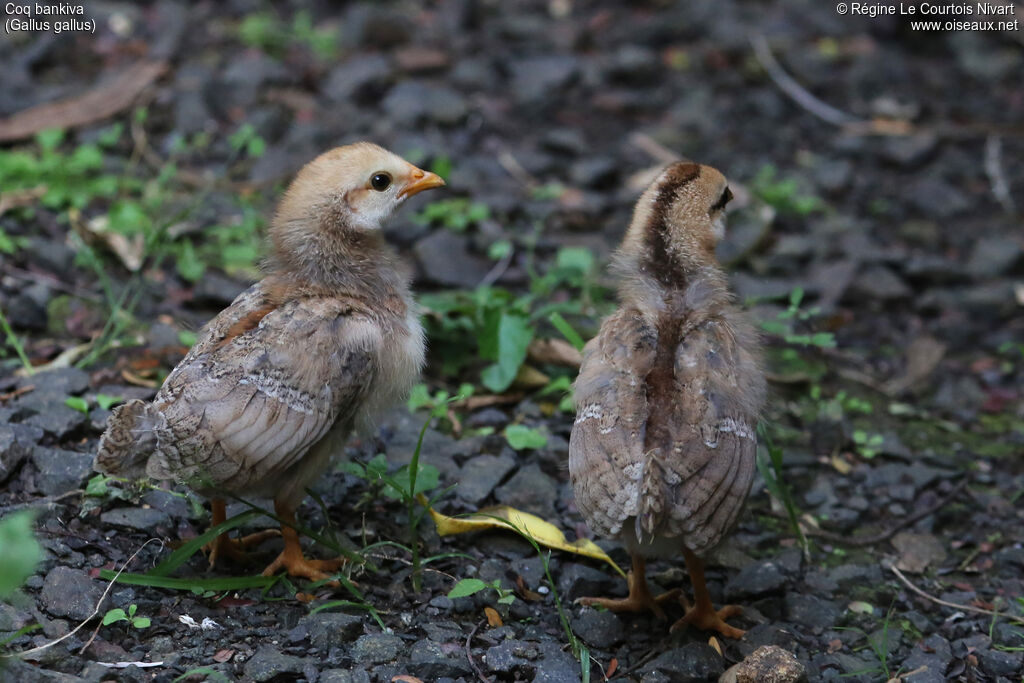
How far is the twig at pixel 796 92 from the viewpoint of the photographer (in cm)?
899

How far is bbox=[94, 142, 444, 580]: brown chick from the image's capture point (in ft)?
12.6

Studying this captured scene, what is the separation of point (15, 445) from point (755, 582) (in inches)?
118

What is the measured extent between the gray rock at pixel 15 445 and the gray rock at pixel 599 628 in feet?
7.32

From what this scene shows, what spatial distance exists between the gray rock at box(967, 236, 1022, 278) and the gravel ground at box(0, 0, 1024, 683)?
2cm

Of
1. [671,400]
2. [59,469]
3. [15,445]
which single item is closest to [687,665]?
[671,400]

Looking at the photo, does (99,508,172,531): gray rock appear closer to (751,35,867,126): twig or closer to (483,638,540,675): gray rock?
(483,638,540,675): gray rock

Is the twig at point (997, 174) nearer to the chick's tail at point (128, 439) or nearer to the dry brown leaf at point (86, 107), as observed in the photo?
the dry brown leaf at point (86, 107)

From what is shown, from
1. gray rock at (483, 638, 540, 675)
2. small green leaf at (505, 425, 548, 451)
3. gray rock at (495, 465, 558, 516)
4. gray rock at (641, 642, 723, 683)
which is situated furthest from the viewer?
small green leaf at (505, 425, 548, 451)

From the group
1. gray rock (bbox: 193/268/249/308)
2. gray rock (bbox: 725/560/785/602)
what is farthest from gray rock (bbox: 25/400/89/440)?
gray rock (bbox: 725/560/785/602)

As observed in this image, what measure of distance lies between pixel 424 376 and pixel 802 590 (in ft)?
7.22

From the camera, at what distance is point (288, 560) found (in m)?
4.21

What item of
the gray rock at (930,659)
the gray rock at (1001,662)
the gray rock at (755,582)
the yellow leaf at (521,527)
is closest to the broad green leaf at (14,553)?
the yellow leaf at (521,527)

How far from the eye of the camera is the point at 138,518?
4.29 metres

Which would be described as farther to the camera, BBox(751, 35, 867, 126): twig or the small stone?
BBox(751, 35, 867, 126): twig
